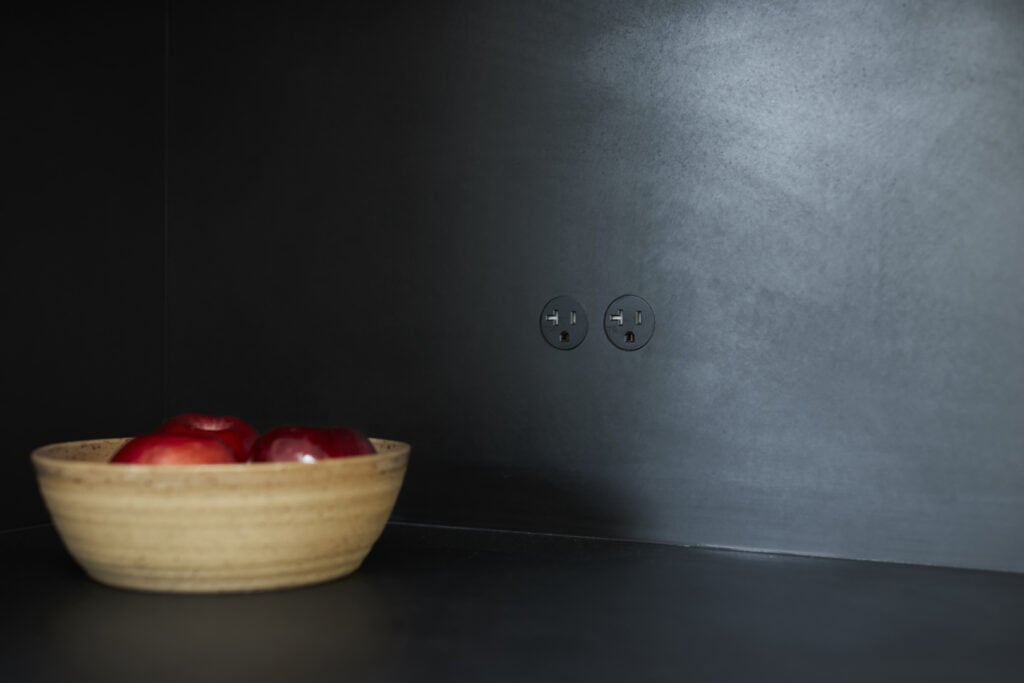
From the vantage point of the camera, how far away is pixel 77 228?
1.38 m

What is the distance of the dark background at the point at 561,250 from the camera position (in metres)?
1.17

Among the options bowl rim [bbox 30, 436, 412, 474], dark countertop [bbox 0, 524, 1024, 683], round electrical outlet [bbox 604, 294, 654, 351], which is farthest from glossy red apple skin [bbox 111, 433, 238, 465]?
round electrical outlet [bbox 604, 294, 654, 351]

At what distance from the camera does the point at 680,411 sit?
127cm

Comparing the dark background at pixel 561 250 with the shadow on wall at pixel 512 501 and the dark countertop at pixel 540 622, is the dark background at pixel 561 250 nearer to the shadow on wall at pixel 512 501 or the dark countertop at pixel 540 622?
the shadow on wall at pixel 512 501

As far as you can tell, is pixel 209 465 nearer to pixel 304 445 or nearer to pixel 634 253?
pixel 304 445

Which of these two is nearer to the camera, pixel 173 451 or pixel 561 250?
pixel 173 451

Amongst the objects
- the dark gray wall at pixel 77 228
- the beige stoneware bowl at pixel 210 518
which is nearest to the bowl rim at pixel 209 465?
the beige stoneware bowl at pixel 210 518

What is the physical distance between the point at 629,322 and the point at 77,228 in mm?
663

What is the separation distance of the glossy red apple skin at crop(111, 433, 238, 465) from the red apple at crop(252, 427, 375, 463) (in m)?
0.04

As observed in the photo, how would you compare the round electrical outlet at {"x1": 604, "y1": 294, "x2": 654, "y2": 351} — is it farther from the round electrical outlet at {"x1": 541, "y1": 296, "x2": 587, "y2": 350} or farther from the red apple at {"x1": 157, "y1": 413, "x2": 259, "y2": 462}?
the red apple at {"x1": 157, "y1": 413, "x2": 259, "y2": 462}

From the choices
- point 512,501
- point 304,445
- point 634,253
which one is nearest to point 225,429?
point 304,445

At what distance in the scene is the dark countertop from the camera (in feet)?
2.69

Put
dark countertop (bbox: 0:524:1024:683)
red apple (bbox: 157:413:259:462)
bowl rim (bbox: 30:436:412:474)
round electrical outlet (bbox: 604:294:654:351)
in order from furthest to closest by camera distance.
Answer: round electrical outlet (bbox: 604:294:654:351), red apple (bbox: 157:413:259:462), bowl rim (bbox: 30:436:412:474), dark countertop (bbox: 0:524:1024:683)

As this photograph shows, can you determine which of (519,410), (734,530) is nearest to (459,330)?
(519,410)
